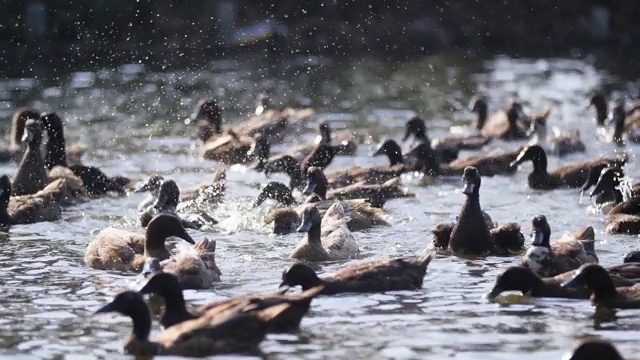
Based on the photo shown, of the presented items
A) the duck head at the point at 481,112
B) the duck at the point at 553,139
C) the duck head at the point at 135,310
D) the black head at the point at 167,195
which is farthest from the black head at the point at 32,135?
the duck head at the point at 481,112

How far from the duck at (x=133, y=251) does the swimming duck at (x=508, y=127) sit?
1117cm

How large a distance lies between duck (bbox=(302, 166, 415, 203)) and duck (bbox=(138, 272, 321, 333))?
6.40 meters

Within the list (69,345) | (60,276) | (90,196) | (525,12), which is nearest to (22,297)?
(60,276)

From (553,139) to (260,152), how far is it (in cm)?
476

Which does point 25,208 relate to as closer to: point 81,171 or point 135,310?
point 81,171

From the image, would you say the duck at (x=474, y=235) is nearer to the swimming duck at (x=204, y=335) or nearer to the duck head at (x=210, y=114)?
the swimming duck at (x=204, y=335)

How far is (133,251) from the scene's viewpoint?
14117 millimetres

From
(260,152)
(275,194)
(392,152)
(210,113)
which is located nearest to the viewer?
(275,194)

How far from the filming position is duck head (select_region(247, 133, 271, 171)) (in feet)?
69.5

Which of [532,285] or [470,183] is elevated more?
[470,183]

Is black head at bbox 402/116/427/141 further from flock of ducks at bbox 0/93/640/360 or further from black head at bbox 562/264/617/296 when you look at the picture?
black head at bbox 562/264/617/296

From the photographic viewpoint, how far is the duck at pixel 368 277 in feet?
39.8

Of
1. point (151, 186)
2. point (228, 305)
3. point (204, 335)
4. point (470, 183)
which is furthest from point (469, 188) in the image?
point (204, 335)

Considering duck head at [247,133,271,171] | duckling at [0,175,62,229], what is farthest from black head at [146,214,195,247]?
duck head at [247,133,271,171]
